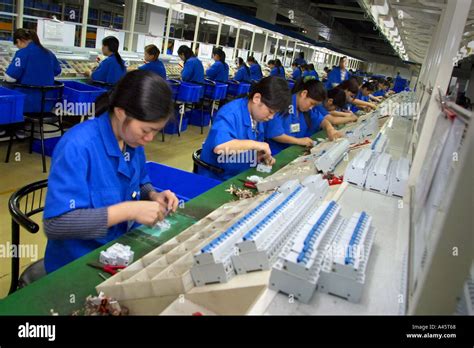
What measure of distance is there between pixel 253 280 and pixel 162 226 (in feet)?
2.30

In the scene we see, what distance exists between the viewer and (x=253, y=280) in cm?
116

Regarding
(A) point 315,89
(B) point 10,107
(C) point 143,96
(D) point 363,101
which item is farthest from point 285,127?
(D) point 363,101

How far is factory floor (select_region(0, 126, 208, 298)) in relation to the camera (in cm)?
276

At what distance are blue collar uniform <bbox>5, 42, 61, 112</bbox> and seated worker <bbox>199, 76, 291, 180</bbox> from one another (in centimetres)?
260

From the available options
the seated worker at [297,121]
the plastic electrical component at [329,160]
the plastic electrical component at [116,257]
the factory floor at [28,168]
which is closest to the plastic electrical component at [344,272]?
the plastic electrical component at [116,257]

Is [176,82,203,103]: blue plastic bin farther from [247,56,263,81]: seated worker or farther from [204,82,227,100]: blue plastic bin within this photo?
[247,56,263,81]: seated worker

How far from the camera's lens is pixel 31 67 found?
14.9 ft

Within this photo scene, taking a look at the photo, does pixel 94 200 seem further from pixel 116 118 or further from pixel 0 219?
pixel 0 219

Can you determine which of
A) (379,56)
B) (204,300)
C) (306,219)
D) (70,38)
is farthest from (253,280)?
(379,56)

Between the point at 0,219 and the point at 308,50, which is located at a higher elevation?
the point at 308,50

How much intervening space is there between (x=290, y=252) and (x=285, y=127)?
2.76 m

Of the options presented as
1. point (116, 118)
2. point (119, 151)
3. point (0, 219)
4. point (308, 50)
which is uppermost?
point (308, 50)

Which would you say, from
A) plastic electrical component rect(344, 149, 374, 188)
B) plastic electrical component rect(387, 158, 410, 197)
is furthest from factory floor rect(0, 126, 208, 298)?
plastic electrical component rect(387, 158, 410, 197)

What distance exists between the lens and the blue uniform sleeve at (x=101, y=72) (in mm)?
5539
